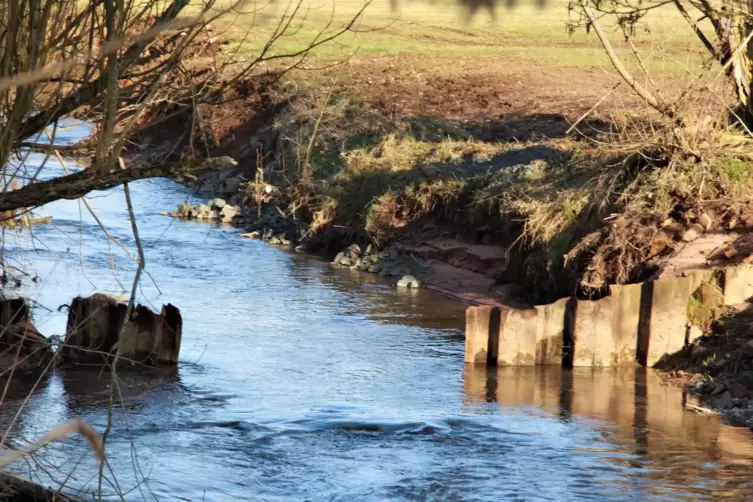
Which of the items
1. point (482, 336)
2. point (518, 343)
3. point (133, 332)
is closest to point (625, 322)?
point (518, 343)

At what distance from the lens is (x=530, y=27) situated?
3609 cm

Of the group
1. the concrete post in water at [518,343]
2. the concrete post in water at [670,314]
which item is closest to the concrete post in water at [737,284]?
the concrete post in water at [670,314]

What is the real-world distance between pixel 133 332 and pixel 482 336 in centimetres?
330

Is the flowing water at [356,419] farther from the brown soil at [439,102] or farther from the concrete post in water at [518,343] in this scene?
the brown soil at [439,102]

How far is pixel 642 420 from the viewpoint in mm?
9398

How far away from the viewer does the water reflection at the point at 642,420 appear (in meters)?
7.94

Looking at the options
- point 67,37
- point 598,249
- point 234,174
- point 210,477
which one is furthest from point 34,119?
point 234,174

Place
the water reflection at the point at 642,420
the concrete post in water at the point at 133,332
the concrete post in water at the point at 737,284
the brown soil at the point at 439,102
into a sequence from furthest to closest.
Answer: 1. the brown soil at the point at 439,102
2. the concrete post in water at the point at 737,284
3. the concrete post in water at the point at 133,332
4. the water reflection at the point at 642,420

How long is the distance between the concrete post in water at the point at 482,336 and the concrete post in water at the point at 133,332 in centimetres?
272

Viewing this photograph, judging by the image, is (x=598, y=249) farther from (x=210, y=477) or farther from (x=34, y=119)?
(x=34, y=119)

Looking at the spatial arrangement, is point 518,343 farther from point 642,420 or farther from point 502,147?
point 502,147

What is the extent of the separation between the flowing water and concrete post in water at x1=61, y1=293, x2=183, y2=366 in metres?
0.29

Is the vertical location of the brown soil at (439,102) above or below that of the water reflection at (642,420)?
above

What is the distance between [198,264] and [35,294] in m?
2.77
